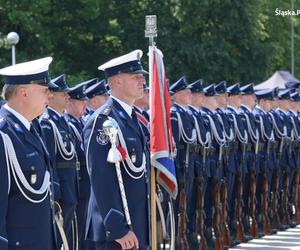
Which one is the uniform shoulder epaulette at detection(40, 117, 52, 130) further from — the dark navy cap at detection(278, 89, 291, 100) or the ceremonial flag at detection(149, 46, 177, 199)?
the dark navy cap at detection(278, 89, 291, 100)

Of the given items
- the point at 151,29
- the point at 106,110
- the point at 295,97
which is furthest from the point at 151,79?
the point at 295,97

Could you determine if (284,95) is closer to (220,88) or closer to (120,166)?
(220,88)

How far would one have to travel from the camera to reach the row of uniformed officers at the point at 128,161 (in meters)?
4.77

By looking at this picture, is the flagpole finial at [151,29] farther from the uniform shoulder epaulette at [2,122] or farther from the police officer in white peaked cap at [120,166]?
the uniform shoulder epaulette at [2,122]

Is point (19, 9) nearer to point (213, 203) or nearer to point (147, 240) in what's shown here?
point (213, 203)

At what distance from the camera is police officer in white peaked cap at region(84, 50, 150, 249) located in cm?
554

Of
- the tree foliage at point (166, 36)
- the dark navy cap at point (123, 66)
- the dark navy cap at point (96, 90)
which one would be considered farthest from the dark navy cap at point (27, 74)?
the tree foliage at point (166, 36)

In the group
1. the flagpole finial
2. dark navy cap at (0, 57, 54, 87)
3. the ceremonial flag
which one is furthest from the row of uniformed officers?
the flagpole finial

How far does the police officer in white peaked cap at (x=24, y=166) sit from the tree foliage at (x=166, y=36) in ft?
82.2

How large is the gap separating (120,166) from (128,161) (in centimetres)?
6

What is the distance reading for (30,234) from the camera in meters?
4.69

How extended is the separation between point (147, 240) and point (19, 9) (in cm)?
2450

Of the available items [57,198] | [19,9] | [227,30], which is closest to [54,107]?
[57,198]

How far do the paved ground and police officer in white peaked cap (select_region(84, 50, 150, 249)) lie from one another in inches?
206
